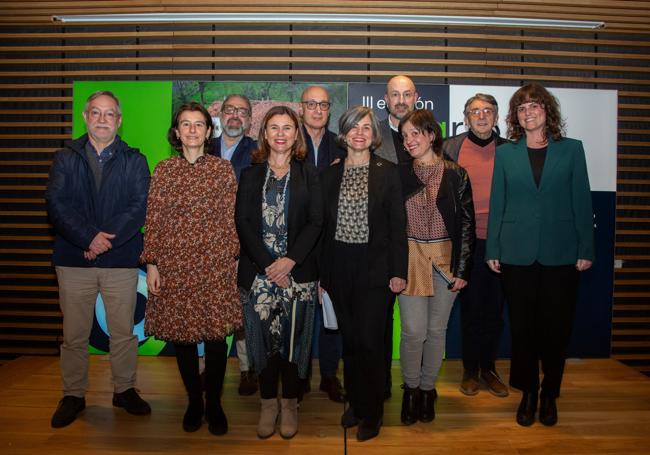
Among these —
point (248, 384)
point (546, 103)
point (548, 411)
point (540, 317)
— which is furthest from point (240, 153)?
point (548, 411)

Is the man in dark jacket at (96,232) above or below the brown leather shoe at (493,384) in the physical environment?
above

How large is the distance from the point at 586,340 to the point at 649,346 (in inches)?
35.3

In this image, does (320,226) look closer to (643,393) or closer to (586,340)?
(643,393)

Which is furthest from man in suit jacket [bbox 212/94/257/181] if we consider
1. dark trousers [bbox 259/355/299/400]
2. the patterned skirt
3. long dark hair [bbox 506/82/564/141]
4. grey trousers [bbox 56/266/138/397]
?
long dark hair [bbox 506/82/564/141]

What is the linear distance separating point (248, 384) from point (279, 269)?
1.29 metres

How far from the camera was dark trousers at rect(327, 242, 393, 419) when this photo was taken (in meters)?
2.66

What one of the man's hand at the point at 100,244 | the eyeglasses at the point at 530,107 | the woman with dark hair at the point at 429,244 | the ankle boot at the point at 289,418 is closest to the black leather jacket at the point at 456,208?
the woman with dark hair at the point at 429,244

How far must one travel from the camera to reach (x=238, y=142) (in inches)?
144

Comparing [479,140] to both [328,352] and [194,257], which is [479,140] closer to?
[328,352]

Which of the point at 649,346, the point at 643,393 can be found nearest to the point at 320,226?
the point at 643,393

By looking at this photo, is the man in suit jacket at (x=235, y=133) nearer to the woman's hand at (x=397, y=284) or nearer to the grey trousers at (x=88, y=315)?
the grey trousers at (x=88, y=315)

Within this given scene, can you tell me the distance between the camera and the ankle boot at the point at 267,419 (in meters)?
2.74

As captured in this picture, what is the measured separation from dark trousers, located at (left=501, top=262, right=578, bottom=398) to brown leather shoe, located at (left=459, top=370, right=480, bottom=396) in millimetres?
518

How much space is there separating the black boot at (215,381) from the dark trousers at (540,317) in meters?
1.73
